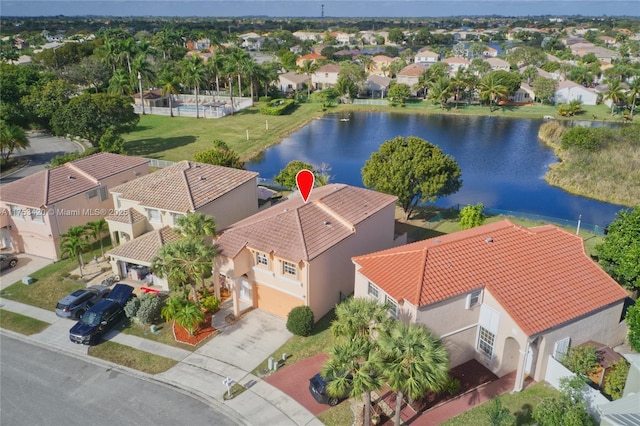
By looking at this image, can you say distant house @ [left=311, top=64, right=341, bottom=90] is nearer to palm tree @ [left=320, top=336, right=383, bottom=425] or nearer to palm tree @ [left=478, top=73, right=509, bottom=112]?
palm tree @ [left=478, top=73, right=509, bottom=112]

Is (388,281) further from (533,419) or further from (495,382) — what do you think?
(533,419)

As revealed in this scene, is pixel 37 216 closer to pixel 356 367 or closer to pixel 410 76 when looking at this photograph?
pixel 356 367

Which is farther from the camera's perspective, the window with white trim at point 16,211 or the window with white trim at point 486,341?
the window with white trim at point 16,211

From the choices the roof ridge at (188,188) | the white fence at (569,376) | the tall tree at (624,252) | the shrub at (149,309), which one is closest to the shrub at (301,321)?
the shrub at (149,309)

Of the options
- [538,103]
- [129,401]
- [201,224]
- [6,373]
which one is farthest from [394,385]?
[538,103]

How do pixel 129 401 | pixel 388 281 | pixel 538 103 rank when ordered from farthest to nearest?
pixel 538 103 → pixel 388 281 → pixel 129 401

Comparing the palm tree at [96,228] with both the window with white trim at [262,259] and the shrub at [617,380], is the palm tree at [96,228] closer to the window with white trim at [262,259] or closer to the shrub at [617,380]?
the window with white trim at [262,259]

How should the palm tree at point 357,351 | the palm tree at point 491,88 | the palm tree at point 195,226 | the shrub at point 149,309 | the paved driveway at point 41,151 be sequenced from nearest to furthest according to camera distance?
the palm tree at point 357,351 → the shrub at point 149,309 → the palm tree at point 195,226 → the paved driveway at point 41,151 → the palm tree at point 491,88
